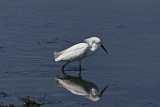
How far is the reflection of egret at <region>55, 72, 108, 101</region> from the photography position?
36.6ft

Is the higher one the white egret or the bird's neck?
the bird's neck

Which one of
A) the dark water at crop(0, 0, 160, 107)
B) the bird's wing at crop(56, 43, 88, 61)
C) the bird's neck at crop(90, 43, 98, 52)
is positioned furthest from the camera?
the bird's neck at crop(90, 43, 98, 52)

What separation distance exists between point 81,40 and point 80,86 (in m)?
4.82

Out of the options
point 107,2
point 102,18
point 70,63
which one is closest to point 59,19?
point 102,18

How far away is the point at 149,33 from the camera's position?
17141 millimetres

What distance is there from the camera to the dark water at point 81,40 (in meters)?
11.1

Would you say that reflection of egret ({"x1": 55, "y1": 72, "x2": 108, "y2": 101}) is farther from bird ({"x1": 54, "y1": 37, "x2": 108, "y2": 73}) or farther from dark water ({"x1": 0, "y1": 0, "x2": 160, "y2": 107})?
bird ({"x1": 54, "y1": 37, "x2": 108, "y2": 73})

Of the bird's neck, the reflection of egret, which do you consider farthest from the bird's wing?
the reflection of egret

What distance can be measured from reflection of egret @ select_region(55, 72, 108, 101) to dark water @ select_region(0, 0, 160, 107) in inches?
6.7

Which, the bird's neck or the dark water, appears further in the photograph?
the bird's neck

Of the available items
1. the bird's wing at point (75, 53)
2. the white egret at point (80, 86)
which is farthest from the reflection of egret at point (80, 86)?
the bird's wing at point (75, 53)

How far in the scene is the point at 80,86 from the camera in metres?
12.0

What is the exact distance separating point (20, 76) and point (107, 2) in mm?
9684

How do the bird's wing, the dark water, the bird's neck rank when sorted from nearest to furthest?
the dark water
the bird's wing
the bird's neck
